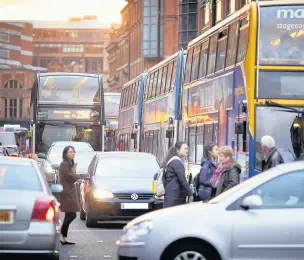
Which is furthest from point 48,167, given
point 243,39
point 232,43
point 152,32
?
A: point 152,32

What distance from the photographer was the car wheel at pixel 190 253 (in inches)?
451

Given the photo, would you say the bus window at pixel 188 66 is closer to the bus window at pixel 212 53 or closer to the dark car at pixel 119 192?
the bus window at pixel 212 53

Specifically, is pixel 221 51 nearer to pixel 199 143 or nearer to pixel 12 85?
pixel 199 143

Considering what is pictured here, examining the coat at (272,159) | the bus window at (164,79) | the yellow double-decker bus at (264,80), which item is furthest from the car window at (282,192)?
the bus window at (164,79)

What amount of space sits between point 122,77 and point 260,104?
93.8 metres

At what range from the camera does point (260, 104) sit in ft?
62.7

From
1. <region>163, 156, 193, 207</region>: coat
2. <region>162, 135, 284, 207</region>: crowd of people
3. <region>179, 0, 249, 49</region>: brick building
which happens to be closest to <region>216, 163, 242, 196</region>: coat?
<region>162, 135, 284, 207</region>: crowd of people

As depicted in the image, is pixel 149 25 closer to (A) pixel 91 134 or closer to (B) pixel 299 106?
(A) pixel 91 134

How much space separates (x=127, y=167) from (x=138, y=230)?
10.7 metres

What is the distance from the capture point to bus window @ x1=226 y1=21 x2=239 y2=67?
69.0 ft

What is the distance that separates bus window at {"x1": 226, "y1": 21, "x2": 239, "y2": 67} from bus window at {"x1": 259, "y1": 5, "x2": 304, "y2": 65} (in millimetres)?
1268

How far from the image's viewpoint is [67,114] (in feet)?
136

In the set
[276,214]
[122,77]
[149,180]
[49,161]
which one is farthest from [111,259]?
[122,77]

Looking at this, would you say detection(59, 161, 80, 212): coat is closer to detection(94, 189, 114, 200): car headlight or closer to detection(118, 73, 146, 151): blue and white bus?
detection(94, 189, 114, 200): car headlight
